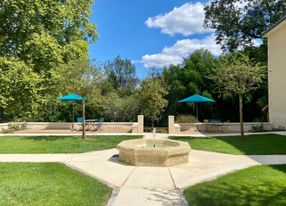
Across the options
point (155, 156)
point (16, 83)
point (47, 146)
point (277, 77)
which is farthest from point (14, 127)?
point (277, 77)

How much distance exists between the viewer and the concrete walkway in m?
6.16

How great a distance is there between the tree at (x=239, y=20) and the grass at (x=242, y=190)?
22.3 meters

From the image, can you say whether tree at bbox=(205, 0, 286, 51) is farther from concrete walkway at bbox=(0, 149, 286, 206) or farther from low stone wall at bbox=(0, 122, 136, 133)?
concrete walkway at bbox=(0, 149, 286, 206)

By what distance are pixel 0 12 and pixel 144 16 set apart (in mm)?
22163

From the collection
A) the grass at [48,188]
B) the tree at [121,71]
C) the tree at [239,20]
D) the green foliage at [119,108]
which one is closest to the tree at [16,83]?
the grass at [48,188]

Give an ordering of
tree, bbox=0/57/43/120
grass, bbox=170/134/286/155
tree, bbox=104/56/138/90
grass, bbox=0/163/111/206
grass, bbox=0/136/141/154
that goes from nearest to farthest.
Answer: grass, bbox=0/163/111/206 → tree, bbox=0/57/43/120 → grass, bbox=170/134/286/155 → grass, bbox=0/136/141/154 → tree, bbox=104/56/138/90

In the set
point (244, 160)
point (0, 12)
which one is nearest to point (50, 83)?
point (0, 12)

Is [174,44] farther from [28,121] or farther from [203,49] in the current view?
[28,121]

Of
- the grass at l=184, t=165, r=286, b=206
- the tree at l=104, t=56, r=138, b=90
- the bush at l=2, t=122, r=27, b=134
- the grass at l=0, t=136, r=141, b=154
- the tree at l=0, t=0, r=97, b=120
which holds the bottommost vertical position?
the grass at l=184, t=165, r=286, b=206

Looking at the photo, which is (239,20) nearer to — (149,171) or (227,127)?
(227,127)

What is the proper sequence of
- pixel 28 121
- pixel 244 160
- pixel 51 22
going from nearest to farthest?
pixel 51 22 < pixel 244 160 < pixel 28 121

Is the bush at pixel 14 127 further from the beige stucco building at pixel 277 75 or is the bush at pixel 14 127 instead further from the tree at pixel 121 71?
the tree at pixel 121 71

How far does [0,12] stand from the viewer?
6.80 meters

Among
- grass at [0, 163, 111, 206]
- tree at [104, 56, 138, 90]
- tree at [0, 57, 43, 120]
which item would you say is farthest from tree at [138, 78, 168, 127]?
tree at [104, 56, 138, 90]
